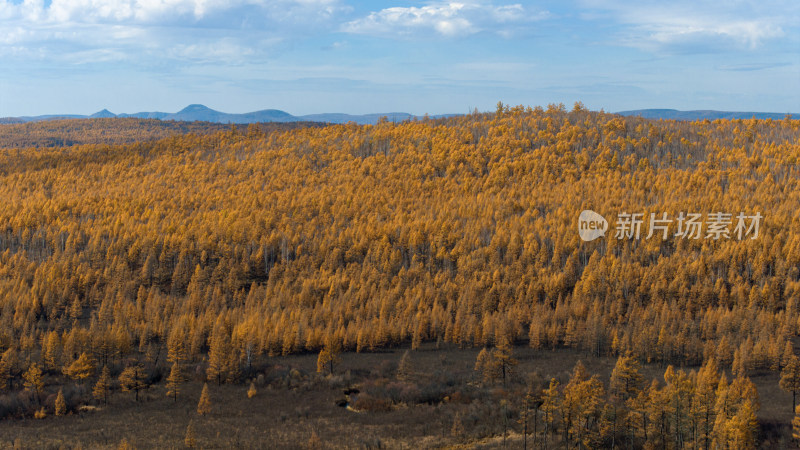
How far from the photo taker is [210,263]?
167375 millimetres

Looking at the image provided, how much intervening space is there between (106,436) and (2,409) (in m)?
22.7

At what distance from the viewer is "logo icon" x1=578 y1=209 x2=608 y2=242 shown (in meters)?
176

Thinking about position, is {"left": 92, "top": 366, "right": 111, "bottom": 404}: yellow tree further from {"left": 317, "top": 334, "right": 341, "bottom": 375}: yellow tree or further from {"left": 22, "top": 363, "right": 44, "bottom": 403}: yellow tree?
{"left": 317, "top": 334, "right": 341, "bottom": 375}: yellow tree

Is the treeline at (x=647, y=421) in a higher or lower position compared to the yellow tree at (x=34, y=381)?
higher

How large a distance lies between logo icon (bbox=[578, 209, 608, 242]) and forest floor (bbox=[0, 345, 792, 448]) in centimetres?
7545

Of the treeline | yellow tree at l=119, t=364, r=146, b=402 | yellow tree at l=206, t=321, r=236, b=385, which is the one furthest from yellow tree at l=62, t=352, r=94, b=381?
the treeline

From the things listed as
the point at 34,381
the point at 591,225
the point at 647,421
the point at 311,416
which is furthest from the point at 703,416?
the point at 591,225

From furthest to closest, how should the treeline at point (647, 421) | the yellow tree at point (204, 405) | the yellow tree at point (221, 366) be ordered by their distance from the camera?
the yellow tree at point (221, 366)
the yellow tree at point (204, 405)
the treeline at point (647, 421)

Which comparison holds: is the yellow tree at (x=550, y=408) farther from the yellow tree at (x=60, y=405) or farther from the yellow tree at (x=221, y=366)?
the yellow tree at (x=60, y=405)

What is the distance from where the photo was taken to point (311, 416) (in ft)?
260

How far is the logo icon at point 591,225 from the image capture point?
17650 cm

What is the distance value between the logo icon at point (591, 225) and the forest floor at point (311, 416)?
75.4 meters

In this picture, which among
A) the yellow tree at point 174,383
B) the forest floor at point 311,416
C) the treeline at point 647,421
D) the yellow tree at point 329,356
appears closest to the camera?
the treeline at point 647,421

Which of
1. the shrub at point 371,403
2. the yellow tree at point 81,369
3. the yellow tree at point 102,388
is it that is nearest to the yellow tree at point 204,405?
the yellow tree at point 102,388
